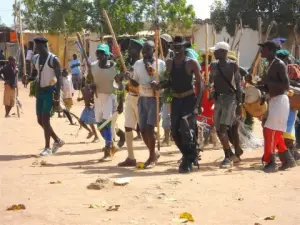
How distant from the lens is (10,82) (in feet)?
60.3

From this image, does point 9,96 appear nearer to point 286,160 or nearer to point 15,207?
point 286,160

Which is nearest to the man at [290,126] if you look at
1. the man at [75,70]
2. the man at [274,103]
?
the man at [274,103]

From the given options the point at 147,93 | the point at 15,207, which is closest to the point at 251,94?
the point at 147,93

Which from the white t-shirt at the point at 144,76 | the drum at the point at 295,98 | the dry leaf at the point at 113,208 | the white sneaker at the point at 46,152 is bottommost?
the white sneaker at the point at 46,152

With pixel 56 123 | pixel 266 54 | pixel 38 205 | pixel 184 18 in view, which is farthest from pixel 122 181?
pixel 184 18

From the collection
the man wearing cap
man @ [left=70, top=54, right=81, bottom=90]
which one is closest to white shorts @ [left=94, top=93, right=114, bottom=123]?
the man wearing cap

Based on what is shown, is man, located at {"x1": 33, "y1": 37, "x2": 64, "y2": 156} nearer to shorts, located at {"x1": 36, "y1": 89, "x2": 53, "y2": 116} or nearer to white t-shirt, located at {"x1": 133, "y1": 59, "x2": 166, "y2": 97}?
shorts, located at {"x1": 36, "y1": 89, "x2": 53, "y2": 116}

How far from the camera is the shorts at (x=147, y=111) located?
8898mm

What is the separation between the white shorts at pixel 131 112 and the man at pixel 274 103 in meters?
1.89

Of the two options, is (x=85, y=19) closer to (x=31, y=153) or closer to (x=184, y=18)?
(x=184, y=18)

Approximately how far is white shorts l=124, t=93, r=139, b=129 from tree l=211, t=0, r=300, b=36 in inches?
952

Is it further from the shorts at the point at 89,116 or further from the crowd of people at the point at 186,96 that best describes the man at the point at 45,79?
the shorts at the point at 89,116

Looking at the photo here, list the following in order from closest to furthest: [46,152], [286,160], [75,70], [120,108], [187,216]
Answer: [187,216], [286,160], [120,108], [46,152], [75,70]

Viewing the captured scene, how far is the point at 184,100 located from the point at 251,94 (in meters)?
1.38
